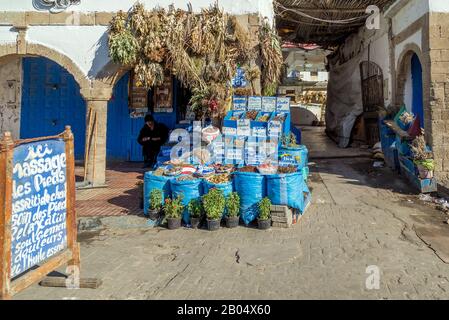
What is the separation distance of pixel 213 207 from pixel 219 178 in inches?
25.3

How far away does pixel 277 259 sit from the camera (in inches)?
185

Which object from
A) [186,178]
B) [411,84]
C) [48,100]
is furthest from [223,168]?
[48,100]

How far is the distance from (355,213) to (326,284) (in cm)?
309

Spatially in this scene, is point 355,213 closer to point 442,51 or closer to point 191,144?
point 191,144

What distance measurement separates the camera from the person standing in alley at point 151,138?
1018 cm

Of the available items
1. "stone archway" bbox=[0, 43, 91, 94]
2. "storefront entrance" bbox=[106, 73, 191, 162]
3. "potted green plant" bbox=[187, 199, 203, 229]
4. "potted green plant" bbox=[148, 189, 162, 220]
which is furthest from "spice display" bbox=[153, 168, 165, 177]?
"storefront entrance" bbox=[106, 73, 191, 162]

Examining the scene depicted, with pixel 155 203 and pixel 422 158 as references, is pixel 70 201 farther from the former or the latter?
pixel 422 158

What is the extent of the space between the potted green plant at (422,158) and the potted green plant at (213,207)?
4905 millimetres

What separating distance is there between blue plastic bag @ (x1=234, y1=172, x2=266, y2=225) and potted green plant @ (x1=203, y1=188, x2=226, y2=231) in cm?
39

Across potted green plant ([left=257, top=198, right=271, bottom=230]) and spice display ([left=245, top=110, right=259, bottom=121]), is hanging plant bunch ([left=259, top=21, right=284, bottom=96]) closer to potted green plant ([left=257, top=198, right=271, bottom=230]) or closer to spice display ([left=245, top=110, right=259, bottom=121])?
spice display ([left=245, top=110, right=259, bottom=121])

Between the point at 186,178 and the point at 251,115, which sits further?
the point at 251,115

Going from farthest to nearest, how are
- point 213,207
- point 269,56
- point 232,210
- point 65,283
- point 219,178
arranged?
1. point 269,56
2. point 219,178
3. point 232,210
4. point 213,207
5. point 65,283

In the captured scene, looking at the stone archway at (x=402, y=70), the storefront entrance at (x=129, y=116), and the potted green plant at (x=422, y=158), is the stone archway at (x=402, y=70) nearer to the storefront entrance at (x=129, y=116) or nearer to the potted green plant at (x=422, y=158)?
the potted green plant at (x=422, y=158)

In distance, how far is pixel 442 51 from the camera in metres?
8.33
